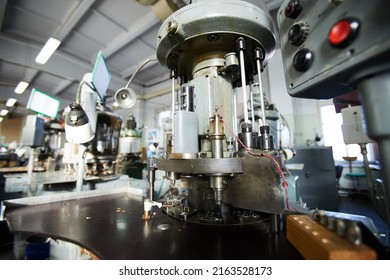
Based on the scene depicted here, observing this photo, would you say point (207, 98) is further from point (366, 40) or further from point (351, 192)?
point (351, 192)

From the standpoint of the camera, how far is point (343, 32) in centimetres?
33

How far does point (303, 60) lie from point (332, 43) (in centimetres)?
7

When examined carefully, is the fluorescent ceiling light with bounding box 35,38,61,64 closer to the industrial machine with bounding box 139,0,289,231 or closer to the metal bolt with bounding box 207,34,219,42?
the industrial machine with bounding box 139,0,289,231

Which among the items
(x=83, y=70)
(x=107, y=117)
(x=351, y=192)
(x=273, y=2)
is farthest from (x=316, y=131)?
(x=83, y=70)

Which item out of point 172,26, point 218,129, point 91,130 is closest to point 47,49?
point 91,130

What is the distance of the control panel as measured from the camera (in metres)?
0.29

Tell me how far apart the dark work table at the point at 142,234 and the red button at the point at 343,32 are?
18.5 inches

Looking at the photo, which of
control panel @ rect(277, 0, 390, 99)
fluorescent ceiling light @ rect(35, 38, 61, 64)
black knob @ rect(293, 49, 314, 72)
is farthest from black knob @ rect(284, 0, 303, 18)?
fluorescent ceiling light @ rect(35, 38, 61, 64)

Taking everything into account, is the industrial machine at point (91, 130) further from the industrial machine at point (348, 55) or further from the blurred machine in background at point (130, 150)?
the industrial machine at point (348, 55)

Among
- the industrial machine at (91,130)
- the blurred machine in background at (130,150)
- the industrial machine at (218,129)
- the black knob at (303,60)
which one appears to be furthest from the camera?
the blurred machine in background at (130,150)

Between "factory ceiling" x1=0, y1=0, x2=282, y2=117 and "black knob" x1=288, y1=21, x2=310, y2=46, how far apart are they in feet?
4.20

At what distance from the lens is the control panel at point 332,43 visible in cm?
29

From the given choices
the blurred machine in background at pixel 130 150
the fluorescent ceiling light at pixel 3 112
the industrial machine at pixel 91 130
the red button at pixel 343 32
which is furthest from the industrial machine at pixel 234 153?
the blurred machine in background at pixel 130 150

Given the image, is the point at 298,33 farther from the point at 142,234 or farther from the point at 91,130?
the point at 91,130
